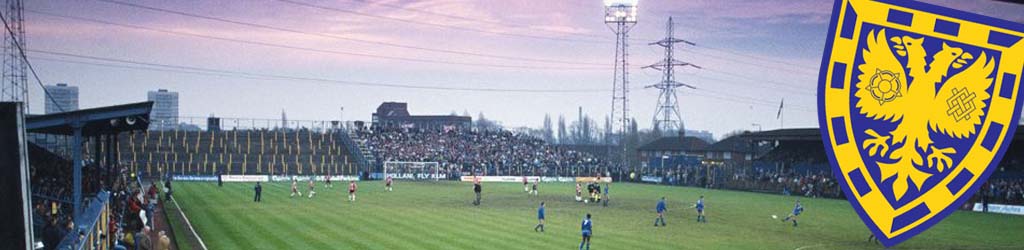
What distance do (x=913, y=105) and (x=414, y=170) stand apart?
84109 millimetres

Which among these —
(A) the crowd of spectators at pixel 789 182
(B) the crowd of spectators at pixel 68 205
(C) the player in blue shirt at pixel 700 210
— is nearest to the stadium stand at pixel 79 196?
(B) the crowd of spectators at pixel 68 205

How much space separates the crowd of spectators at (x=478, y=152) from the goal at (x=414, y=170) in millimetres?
1588

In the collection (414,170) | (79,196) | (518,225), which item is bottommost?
(414,170)

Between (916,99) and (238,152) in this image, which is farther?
(238,152)

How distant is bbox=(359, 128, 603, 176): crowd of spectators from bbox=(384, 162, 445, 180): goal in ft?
5.21

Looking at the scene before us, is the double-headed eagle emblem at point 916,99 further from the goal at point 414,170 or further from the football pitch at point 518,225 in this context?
the goal at point 414,170

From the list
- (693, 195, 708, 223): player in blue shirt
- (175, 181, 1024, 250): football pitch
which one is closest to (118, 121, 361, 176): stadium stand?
(175, 181, 1024, 250): football pitch

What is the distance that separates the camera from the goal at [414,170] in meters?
90.0

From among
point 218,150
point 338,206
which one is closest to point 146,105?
point 338,206

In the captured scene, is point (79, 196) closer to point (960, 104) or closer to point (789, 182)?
point (960, 104)

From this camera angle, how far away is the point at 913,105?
8844 millimetres

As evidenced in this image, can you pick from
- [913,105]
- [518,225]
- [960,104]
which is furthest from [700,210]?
[913,105]

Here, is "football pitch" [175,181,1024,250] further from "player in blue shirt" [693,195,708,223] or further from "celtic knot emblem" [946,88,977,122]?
"celtic knot emblem" [946,88,977,122]

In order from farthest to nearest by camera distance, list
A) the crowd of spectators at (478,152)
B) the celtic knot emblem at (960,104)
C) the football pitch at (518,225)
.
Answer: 1. the crowd of spectators at (478,152)
2. the football pitch at (518,225)
3. the celtic knot emblem at (960,104)
